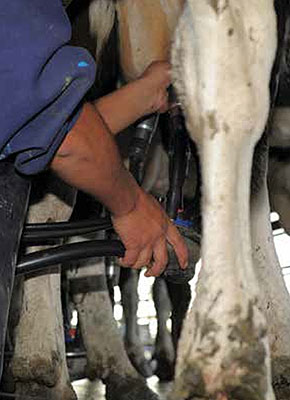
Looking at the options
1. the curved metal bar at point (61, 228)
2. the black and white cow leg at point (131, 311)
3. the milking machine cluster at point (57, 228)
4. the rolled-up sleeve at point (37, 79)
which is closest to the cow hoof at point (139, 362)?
the black and white cow leg at point (131, 311)

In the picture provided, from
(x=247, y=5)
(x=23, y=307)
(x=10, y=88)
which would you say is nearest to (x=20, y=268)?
(x=10, y=88)

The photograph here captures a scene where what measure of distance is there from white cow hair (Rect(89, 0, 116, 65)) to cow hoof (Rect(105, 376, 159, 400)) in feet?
3.04

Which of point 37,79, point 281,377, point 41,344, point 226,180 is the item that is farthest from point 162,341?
point 37,79

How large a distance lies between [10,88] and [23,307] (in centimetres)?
145

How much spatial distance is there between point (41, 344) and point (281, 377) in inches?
23.4

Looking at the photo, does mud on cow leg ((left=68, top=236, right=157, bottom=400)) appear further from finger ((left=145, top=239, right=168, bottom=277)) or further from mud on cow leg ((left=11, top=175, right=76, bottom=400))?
finger ((left=145, top=239, right=168, bottom=277))

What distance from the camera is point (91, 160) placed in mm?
1248

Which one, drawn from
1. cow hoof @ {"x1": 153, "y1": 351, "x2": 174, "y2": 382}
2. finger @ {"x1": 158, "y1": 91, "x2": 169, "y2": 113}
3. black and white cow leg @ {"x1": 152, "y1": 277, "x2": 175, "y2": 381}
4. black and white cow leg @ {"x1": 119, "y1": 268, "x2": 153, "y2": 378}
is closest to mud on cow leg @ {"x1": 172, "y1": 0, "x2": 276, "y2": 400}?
finger @ {"x1": 158, "y1": 91, "x2": 169, "y2": 113}

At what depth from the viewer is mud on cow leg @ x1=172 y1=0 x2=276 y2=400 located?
1.48 meters

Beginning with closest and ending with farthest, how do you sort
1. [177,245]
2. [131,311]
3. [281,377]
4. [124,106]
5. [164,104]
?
[177,245] → [124,106] → [164,104] → [281,377] → [131,311]

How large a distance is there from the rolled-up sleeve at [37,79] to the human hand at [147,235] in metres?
0.27

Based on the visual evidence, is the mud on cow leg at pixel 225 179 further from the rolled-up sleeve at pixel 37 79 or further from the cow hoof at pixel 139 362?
the cow hoof at pixel 139 362

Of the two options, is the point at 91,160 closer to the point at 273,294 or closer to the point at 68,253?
the point at 68,253

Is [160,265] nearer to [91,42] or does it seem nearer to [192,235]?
[192,235]
